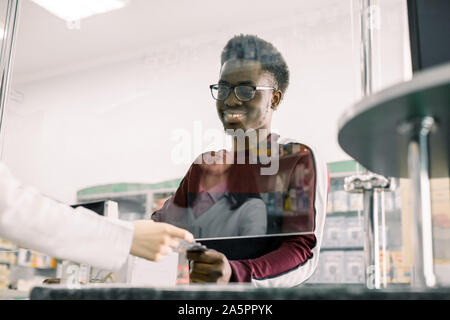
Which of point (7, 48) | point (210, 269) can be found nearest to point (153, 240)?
point (210, 269)

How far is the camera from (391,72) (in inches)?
113

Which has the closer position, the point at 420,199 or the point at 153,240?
the point at 420,199

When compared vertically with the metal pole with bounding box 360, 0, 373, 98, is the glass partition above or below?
above

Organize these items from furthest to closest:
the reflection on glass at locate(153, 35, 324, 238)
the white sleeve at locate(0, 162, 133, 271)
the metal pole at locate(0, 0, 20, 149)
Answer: the metal pole at locate(0, 0, 20, 149) → the reflection on glass at locate(153, 35, 324, 238) → the white sleeve at locate(0, 162, 133, 271)

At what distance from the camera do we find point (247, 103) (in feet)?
5.85

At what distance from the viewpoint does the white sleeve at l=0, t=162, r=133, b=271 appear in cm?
75

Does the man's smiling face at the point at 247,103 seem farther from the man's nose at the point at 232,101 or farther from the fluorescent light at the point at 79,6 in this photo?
the fluorescent light at the point at 79,6

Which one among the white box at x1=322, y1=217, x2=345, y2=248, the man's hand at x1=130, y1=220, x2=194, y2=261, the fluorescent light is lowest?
the man's hand at x1=130, y1=220, x2=194, y2=261

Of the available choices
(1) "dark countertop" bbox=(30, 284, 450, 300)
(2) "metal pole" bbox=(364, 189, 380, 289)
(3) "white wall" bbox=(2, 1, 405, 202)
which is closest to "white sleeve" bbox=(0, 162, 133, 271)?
(1) "dark countertop" bbox=(30, 284, 450, 300)

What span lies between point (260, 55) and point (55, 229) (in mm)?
1479

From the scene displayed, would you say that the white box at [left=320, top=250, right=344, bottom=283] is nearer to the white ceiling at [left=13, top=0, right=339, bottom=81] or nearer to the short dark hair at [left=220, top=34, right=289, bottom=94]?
the short dark hair at [left=220, top=34, right=289, bottom=94]

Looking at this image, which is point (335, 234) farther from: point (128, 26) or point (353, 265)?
point (128, 26)
